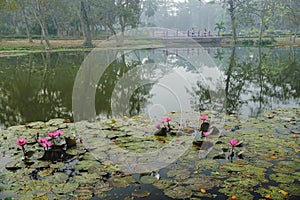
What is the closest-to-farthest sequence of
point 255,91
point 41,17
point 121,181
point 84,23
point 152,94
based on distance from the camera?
point 121,181 < point 152,94 < point 255,91 < point 41,17 < point 84,23

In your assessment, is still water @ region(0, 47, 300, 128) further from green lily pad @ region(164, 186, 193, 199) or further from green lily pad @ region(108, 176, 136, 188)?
green lily pad @ region(164, 186, 193, 199)

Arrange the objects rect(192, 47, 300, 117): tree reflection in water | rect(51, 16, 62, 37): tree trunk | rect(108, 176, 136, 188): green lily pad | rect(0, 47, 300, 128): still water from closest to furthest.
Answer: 1. rect(108, 176, 136, 188): green lily pad
2. rect(0, 47, 300, 128): still water
3. rect(192, 47, 300, 117): tree reflection in water
4. rect(51, 16, 62, 37): tree trunk

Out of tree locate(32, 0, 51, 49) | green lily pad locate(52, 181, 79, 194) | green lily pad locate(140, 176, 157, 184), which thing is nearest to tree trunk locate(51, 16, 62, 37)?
tree locate(32, 0, 51, 49)

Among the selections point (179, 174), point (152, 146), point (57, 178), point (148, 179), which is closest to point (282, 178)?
point (179, 174)

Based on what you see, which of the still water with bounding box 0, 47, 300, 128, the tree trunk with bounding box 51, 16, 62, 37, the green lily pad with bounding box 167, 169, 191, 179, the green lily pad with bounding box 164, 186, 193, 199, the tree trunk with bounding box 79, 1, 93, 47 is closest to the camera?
the green lily pad with bounding box 164, 186, 193, 199

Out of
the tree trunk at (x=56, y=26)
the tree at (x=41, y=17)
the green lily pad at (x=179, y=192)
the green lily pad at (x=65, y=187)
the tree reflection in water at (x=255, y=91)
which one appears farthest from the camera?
the tree trunk at (x=56, y=26)

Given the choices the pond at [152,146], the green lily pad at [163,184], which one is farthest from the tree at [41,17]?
the green lily pad at [163,184]

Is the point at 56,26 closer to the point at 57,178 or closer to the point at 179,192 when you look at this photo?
the point at 57,178

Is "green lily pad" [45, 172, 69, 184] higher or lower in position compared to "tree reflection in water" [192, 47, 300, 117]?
lower

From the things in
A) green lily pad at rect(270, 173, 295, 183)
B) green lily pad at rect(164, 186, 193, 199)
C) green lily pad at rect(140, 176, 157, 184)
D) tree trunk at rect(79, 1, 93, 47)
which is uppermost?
tree trunk at rect(79, 1, 93, 47)

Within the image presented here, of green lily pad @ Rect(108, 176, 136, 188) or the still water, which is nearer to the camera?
green lily pad @ Rect(108, 176, 136, 188)

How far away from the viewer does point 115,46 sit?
30297mm

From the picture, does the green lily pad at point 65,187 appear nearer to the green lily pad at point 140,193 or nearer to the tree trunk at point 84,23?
the green lily pad at point 140,193

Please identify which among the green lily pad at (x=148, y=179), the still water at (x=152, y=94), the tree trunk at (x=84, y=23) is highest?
the tree trunk at (x=84, y=23)
